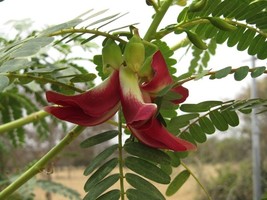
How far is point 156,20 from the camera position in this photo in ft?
1.16

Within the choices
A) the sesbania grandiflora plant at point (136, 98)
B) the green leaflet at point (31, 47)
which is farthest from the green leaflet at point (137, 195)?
the green leaflet at point (31, 47)

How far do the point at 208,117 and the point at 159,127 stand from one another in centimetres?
12

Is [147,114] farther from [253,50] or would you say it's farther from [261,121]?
[261,121]

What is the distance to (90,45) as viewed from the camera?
700mm

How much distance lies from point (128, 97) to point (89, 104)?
0.02m

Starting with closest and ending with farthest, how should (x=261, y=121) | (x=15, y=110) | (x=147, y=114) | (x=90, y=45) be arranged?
(x=147, y=114) < (x=90, y=45) < (x=15, y=110) < (x=261, y=121)

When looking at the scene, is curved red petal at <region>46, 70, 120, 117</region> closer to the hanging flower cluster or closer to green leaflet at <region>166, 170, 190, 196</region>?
the hanging flower cluster

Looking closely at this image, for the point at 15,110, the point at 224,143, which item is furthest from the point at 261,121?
the point at 15,110

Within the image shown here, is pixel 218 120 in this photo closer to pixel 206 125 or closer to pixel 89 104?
pixel 206 125

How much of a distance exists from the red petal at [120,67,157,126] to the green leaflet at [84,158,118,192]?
57mm

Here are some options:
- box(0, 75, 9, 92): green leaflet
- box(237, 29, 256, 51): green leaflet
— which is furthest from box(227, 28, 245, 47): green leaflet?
box(0, 75, 9, 92): green leaflet

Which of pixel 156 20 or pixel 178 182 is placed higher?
pixel 156 20

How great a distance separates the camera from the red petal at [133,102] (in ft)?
0.87

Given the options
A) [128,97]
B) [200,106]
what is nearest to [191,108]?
[200,106]
